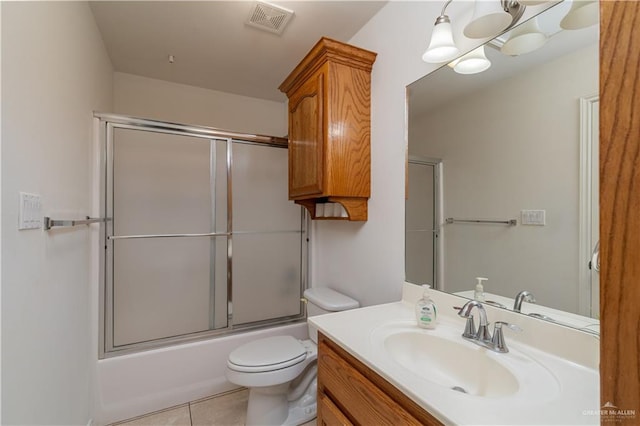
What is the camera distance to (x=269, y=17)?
1.69 meters

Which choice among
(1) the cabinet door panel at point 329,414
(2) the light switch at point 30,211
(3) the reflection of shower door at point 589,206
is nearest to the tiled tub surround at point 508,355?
(3) the reflection of shower door at point 589,206

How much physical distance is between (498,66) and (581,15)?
25 centimetres

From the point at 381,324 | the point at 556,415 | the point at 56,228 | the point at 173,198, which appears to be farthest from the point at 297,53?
the point at 556,415

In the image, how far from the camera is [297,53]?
6.84 ft

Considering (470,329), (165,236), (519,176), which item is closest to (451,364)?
(470,329)

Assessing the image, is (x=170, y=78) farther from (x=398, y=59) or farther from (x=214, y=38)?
(x=398, y=59)

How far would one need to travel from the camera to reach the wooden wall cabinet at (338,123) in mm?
1550

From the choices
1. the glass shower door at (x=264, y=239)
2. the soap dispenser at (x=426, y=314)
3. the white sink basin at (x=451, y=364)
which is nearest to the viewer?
the white sink basin at (x=451, y=364)

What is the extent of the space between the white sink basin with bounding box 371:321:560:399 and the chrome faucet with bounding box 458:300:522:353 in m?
0.02

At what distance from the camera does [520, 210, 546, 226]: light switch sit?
3.15ft

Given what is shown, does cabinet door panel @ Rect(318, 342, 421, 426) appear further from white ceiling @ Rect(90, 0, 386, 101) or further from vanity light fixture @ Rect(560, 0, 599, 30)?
white ceiling @ Rect(90, 0, 386, 101)

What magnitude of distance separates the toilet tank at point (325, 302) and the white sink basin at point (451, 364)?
25.8 inches

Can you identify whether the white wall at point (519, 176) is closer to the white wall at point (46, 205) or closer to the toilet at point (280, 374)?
the toilet at point (280, 374)

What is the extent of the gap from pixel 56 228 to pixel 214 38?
1.47 meters
